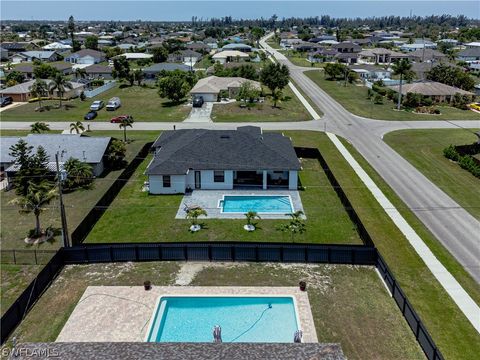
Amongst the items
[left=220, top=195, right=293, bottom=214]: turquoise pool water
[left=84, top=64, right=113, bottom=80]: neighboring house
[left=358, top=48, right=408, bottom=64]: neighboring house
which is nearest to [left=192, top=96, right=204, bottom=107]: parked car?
[left=84, top=64, right=113, bottom=80]: neighboring house

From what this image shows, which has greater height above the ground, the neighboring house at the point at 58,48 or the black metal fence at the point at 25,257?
the neighboring house at the point at 58,48

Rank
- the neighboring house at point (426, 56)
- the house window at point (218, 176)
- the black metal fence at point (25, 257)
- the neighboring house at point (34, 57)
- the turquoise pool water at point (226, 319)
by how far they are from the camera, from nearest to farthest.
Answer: the turquoise pool water at point (226, 319) < the black metal fence at point (25, 257) < the house window at point (218, 176) < the neighboring house at point (426, 56) < the neighboring house at point (34, 57)

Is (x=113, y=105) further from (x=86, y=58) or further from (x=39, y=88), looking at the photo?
(x=86, y=58)

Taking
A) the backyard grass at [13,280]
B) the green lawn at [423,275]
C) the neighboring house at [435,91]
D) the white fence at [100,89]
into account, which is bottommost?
the backyard grass at [13,280]

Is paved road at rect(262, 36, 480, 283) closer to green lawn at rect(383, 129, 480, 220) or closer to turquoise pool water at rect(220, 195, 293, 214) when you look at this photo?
green lawn at rect(383, 129, 480, 220)

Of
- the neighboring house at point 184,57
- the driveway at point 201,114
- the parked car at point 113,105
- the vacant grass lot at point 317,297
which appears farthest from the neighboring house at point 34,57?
the vacant grass lot at point 317,297

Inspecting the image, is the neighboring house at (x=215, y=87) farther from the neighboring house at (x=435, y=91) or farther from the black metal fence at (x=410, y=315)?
the black metal fence at (x=410, y=315)

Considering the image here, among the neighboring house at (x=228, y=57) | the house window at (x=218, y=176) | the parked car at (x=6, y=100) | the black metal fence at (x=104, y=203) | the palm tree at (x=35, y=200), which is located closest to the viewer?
the palm tree at (x=35, y=200)

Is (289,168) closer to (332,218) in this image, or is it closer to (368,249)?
(332,218)
